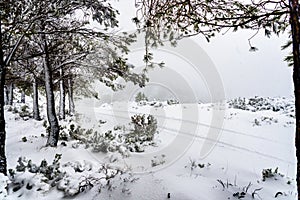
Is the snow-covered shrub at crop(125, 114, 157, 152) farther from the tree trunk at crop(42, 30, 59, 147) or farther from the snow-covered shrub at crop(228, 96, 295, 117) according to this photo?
the snow-covered shrub at crop(228, 96, 295, 117)

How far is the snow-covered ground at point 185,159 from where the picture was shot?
394 cm

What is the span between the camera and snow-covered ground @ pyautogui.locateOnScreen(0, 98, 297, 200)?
155 inches

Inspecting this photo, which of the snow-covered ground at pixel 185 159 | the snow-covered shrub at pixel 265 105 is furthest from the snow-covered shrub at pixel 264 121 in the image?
the snow-covered shrub at pixel 265 105

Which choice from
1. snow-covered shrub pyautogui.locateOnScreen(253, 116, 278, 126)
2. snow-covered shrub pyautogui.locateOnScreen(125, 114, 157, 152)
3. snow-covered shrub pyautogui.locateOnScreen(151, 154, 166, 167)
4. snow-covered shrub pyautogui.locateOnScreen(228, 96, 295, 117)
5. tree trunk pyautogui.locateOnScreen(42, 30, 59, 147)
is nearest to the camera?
snow-covered shrub pyautogui.locateOnScreen(151, 154, 166, 167)

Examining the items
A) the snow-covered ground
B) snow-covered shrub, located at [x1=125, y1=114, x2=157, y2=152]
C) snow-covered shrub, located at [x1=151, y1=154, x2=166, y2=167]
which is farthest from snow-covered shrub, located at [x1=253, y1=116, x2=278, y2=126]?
snow-covered shrub, located at [x1=151, y1=154, x2=166, y2=167]

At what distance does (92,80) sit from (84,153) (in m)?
4.57

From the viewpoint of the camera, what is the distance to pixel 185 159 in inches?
272

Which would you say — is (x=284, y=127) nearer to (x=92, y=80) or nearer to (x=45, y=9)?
(x=92, y=80)

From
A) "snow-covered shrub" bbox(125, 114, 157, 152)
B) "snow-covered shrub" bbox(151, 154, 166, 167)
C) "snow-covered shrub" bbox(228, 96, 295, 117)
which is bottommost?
"snow-covered shrub" bbox(151, 154, 166, 167)

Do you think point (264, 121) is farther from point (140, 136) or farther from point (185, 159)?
point (185, 159)

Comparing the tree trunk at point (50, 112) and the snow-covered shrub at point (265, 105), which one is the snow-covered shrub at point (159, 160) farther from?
the snow-covered shrub at point (265, 105)

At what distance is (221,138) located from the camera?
9.49 m

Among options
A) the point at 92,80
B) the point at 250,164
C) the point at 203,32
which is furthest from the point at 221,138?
the point at 203,32

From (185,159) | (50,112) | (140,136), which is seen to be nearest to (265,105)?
(140,136)
